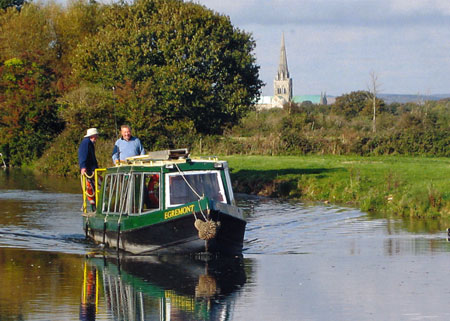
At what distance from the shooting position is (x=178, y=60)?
5228cm

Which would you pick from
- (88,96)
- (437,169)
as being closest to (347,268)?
(437,169)

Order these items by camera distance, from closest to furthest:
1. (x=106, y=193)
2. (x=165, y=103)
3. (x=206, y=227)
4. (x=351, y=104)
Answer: (x=206, y=227)
(x=106, y=193)
(x=165, y=103)
(x=351, y=104)

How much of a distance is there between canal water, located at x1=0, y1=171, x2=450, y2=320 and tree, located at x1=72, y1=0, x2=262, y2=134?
1102 inches

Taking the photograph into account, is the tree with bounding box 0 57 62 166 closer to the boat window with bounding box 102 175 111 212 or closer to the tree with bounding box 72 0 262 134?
the tree with bounding box 72 0 262 134

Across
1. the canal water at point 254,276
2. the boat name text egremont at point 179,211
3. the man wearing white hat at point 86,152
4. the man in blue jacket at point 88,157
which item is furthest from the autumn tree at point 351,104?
the boat name text egremont at point 179,211

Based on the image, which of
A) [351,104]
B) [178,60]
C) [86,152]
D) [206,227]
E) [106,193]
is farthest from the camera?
[351,104]

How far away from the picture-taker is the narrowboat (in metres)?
16.8

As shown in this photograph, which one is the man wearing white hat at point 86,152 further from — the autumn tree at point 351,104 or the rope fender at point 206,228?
the autumn tree at point 351,104

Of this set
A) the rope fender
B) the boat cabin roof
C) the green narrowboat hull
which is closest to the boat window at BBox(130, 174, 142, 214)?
the green narrowboat hull

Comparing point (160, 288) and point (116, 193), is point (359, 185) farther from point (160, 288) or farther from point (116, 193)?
point (160, 288)

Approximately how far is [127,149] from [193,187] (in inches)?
132

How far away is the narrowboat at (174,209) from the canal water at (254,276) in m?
0.39

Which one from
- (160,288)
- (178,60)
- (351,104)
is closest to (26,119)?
(178,60)

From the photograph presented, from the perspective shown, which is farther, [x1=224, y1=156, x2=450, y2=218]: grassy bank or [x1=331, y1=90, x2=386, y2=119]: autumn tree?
[x1=331, y1=90, x2=386, y2=119]: autumn tree
